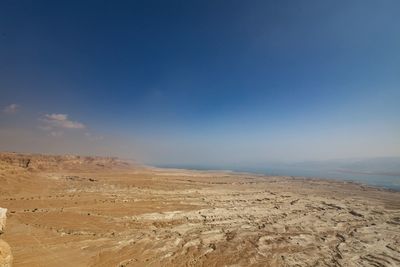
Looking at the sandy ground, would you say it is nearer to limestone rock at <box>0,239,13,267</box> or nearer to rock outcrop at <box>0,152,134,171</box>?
limestone rock at <box>0,239,13,267</box>

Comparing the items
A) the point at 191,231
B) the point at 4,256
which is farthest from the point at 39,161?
the point at 4,256

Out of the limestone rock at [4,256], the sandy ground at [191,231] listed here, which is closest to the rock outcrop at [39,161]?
the sandy ground at [191,231]

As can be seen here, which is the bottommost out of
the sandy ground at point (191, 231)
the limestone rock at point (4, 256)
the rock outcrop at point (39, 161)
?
the sandy ground at point (191, 231)

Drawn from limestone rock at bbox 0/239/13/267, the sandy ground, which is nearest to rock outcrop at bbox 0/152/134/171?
the sandy ground

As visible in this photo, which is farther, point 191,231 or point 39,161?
point 39,161

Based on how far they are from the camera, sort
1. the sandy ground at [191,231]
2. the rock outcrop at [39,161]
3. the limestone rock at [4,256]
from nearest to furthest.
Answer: the limestone rock at [4,256] → the sandy ground at [191,231] → the rock outcrop at [39,161]

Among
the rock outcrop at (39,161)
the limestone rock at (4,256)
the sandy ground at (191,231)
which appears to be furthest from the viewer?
the rock outcrop at (39,161)

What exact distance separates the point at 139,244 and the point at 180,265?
3244mm

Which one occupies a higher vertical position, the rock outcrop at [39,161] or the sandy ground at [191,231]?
the rock outcrop at [39,161]

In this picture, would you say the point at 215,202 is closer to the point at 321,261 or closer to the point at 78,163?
the point at 321,261

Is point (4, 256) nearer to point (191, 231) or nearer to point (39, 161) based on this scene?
point (191, 231)

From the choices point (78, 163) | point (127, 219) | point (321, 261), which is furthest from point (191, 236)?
point (78, 163)

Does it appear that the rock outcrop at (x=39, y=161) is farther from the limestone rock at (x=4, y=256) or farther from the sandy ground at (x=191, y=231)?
the limestone rock at (x=4, y=256)

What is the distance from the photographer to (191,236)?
15359 millimetres
